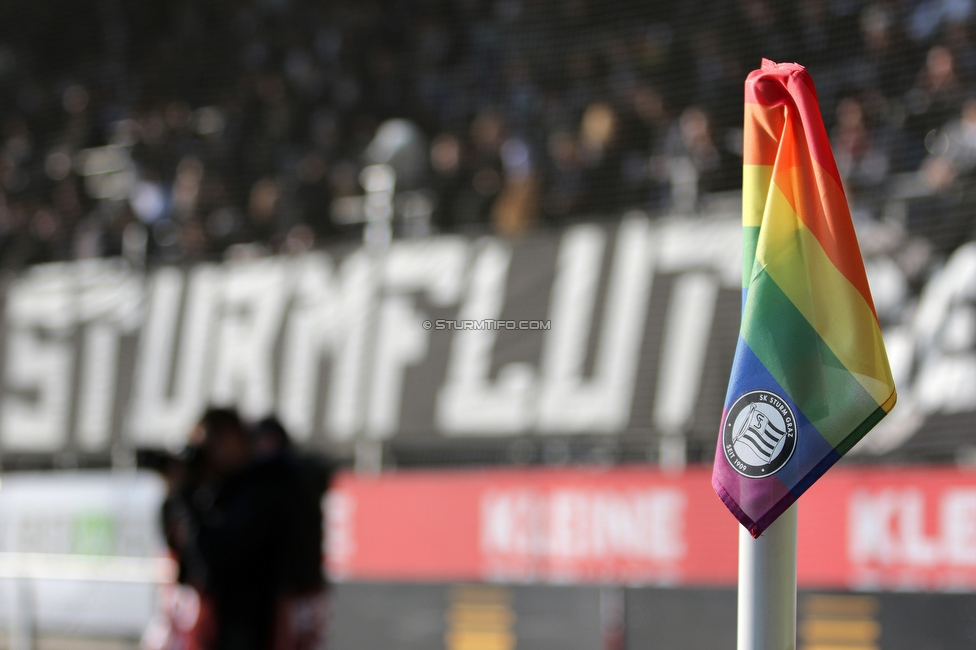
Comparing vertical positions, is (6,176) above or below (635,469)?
above

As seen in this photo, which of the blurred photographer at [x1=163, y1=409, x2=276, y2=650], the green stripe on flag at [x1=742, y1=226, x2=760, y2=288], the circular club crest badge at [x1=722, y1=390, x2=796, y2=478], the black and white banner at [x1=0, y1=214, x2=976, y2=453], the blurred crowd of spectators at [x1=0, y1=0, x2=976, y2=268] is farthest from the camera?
the blurred crowd of spectators at [x1=0, y1=0, x2=976, y2=268]

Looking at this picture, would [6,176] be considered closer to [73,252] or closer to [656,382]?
[73,252]

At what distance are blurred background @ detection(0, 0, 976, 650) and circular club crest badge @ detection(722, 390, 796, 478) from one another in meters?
2.53

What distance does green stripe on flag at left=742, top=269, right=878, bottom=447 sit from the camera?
2.00 metres

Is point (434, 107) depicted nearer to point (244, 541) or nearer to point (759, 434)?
point (244, 541)

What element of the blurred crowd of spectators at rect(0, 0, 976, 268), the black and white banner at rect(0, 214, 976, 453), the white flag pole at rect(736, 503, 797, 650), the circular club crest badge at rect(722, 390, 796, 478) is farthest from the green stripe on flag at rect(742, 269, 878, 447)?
the blurred crowd of spectators at rect(0, 0, 976, 268)

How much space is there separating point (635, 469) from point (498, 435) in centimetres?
100

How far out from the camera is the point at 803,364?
2.03m

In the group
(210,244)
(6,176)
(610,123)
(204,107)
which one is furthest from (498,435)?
(6,176)

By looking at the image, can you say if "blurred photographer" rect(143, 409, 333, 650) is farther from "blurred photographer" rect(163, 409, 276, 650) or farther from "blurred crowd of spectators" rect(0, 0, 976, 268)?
"blurred crowd of spectators" rect(0, 0, 976, 268)

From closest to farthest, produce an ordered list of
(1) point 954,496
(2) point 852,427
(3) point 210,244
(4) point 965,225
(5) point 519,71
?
(2) point 852,427, (1) point 954,496, (4) point 965,225, (5) point 519,71, (3) point 210,244

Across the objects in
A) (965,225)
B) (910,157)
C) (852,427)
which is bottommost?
(852,427)

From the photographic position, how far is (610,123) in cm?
711

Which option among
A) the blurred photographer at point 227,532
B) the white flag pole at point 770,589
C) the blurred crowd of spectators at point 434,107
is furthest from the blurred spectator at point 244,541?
the blurred crowd of spectators at point 434,107
